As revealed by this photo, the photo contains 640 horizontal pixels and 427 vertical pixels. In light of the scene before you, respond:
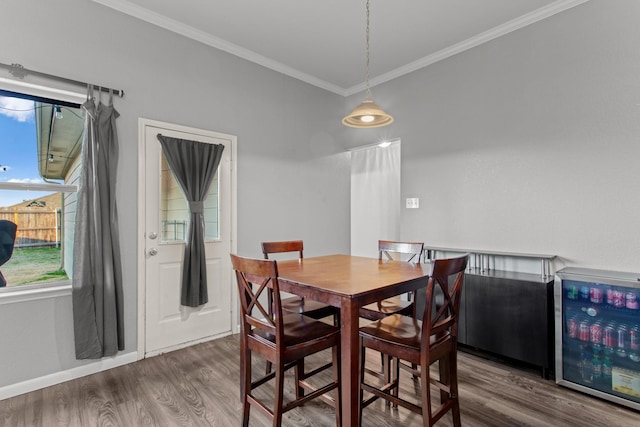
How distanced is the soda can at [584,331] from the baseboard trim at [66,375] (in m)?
3.51

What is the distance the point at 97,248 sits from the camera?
2.58m

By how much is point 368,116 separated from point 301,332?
1.66 metres

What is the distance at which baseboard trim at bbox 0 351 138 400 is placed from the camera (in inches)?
91.2

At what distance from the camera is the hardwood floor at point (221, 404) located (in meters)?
2.02

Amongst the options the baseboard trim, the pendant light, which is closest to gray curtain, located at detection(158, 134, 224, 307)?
the baseboard trim

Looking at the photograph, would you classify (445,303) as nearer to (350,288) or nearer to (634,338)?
(350,288)

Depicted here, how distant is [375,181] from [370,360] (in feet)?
8.19

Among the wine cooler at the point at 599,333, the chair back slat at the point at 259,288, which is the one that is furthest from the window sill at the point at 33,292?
the wine cooler at the point at 599,333

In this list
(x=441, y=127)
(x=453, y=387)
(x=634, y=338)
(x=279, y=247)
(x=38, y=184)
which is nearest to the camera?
(x=453, y=387)

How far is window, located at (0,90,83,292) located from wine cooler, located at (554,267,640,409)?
12.5 feet

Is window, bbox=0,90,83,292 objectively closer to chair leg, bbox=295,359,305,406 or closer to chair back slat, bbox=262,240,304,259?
chair back slat, bbox=262,240,304,259

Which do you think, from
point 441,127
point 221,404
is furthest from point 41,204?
point 441,127

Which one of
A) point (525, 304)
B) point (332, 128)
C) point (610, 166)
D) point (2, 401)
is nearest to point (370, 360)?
point (525, 304)

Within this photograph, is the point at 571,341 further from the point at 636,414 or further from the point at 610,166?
the point at 610,166
